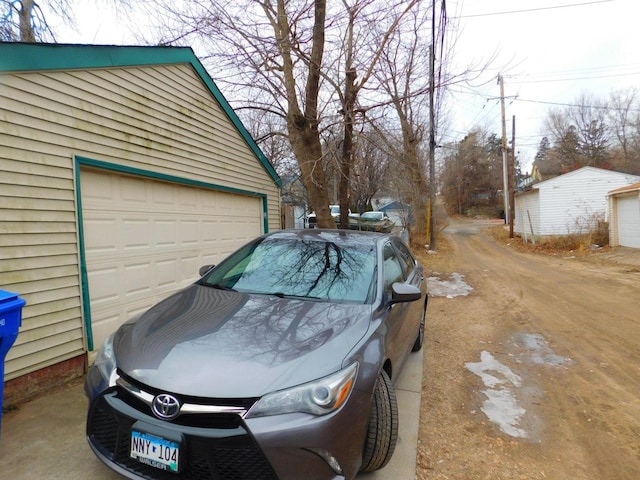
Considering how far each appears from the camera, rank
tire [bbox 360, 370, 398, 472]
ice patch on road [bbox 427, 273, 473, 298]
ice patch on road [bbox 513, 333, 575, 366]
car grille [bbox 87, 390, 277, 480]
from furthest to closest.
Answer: ice patch on road [bbox 427, 273, 473, 298], ice patch on road [bbox 513, 333, 575, 366], tire [bbox 360, 370, 398, 472], car grille [bbox 87, 390, 277, 480]

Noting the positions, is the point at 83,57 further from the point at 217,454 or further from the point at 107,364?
the point at 217,454

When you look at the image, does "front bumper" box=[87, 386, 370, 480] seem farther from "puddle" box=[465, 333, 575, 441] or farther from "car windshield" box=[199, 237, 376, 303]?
"puddle" box=[465, 333, 575, 441]

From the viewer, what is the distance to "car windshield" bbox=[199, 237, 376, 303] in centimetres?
275

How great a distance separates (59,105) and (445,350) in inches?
198

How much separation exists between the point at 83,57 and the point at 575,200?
20111 millimetres

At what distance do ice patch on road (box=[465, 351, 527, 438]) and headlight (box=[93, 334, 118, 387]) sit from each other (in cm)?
276

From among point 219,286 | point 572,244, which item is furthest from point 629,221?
point 219,286

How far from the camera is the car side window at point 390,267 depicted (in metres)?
3.01

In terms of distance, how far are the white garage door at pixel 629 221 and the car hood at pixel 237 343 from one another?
15.8 metres

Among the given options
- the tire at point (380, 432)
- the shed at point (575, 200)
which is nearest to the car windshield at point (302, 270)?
the tire at point (380, 432)

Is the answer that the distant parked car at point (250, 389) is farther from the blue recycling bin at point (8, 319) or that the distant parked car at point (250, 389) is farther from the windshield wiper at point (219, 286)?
the blue recycling bin at point (8, 319)

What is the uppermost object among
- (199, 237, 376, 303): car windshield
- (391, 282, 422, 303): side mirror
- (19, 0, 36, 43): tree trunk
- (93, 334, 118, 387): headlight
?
(19, 0, 36, 43): tree trunk

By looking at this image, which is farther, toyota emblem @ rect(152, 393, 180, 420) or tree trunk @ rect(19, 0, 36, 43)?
tree trunk @ rect(19, 0, 36, 43)

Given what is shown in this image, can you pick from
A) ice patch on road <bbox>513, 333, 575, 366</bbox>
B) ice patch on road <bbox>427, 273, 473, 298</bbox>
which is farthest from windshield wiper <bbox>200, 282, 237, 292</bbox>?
ice patch on road <bbox>427, 273, 473, 298</bbox>
